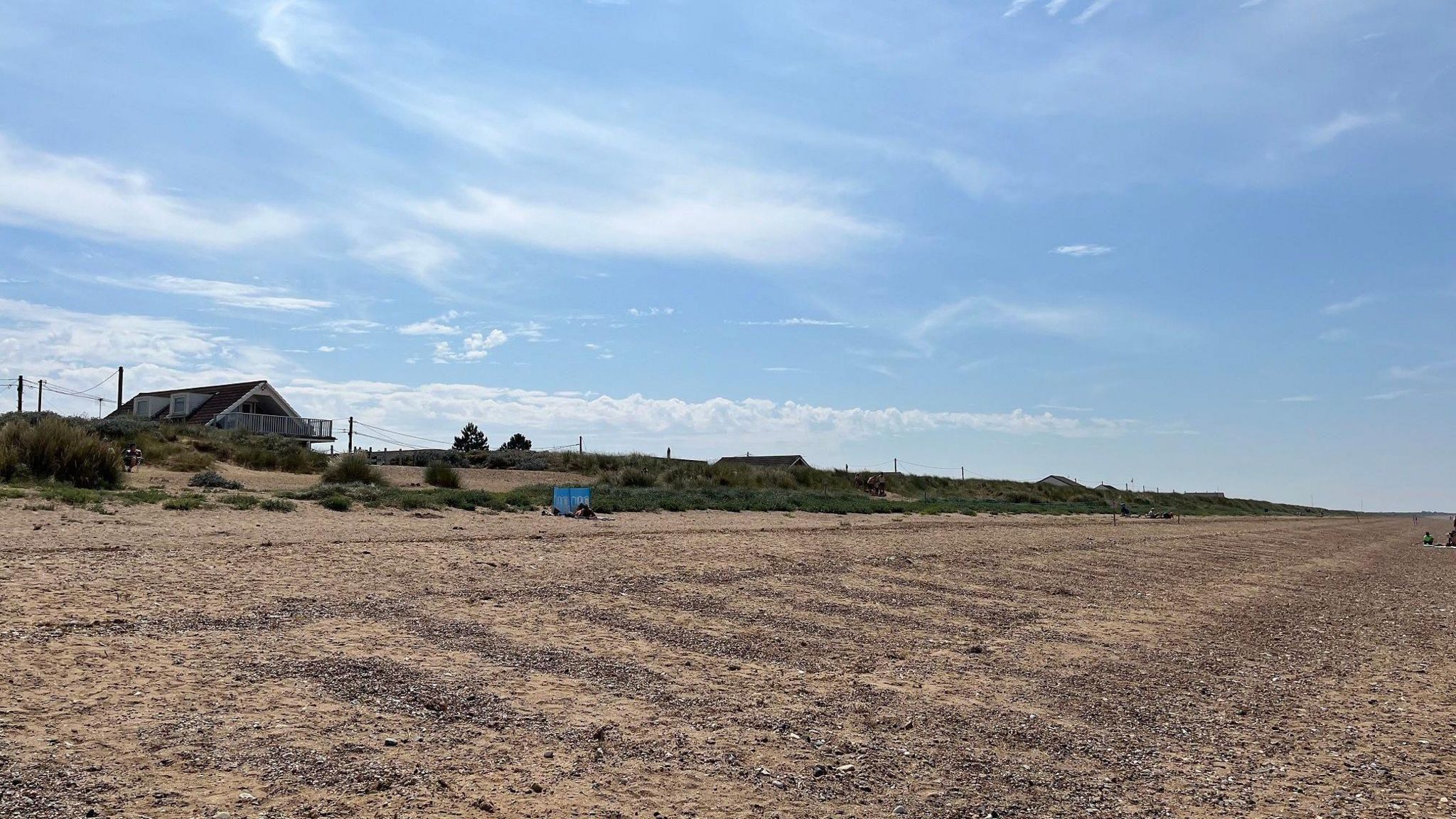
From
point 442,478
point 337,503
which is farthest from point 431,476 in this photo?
point 337,503

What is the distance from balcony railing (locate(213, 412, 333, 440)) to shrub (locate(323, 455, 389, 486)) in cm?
1966

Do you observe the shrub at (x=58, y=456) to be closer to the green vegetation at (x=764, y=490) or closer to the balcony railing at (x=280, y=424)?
the green vegetation at (x=764, y=490)

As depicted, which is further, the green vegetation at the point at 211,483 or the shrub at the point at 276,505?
the green vegetation at the point at 211,483

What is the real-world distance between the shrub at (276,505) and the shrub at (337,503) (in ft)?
1.59

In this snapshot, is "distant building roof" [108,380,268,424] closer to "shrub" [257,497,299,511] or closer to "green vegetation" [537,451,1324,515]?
"green vegetation" [537,451,1324,515]

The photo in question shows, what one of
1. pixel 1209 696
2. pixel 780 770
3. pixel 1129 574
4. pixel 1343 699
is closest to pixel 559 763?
pixel 780 770

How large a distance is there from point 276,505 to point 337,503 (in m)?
1.16

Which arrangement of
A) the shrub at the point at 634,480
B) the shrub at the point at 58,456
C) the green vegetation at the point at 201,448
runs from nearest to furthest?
the shrub at the point at 58,456, the green vegetation at the point at 201,448, the shrub at the point at 634,480

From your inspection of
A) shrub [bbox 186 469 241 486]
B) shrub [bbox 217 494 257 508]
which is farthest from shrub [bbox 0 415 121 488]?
shrub [bbox 217 494 257 508]

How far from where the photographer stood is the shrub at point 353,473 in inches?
987

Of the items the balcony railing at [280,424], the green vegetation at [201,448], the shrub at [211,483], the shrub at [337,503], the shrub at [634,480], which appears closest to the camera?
the shrub at [337,503]

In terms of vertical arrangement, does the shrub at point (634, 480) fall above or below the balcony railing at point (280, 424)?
below

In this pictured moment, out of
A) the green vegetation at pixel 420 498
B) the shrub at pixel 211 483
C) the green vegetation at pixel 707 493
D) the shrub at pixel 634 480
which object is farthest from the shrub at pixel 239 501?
the shrub at pixel 634 480

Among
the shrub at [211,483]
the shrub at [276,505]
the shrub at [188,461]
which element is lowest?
the shrub at [276,505]
